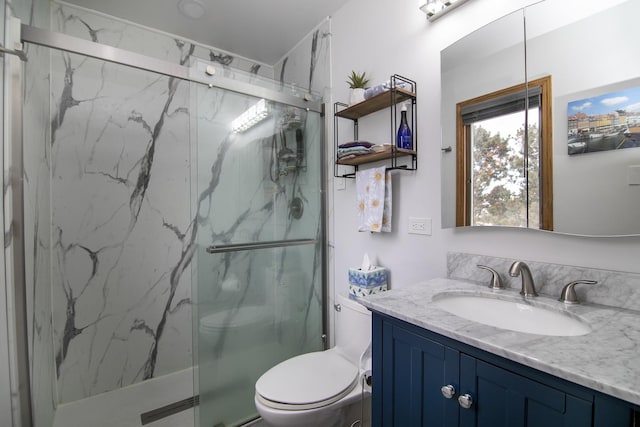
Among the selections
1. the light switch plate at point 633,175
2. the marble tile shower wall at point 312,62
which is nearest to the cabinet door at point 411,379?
the light switch plate at point 633,175

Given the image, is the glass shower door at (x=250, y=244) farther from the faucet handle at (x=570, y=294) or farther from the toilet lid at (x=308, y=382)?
the faucet handle at (x=570, y=294)

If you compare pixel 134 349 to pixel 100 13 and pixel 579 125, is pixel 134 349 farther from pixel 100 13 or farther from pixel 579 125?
pixel 579 125

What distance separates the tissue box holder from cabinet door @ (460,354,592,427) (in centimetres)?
81

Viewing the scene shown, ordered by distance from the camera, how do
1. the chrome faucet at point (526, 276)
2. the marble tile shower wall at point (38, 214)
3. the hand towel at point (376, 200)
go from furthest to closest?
the hand towel at point (376, 200) < the marble tile shower wall at point (38, 214) < the chrome faucet at point (526, 276)

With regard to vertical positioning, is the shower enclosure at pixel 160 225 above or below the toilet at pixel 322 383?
above

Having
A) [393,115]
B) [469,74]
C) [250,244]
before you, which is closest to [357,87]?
[393,115]

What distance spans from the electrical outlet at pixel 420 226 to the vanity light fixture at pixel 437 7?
974 millimetres

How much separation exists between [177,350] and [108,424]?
554mm

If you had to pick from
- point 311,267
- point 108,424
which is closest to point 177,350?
point 108,424

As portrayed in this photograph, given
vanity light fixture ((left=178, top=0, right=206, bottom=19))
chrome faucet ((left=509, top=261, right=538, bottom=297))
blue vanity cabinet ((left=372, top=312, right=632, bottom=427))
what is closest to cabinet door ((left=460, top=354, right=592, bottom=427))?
blue vanity cabinet ((left=372, top=312, right=632, bottom=427))

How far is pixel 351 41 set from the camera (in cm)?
187

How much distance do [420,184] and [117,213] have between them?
80.4 inches

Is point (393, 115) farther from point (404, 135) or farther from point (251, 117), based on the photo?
point (251, 117)

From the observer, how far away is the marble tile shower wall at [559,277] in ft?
2.89
